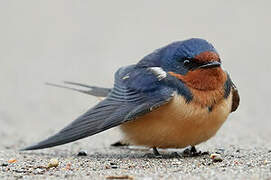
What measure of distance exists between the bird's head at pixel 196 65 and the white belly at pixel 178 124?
0.18 metres

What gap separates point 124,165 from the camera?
482 centimetres

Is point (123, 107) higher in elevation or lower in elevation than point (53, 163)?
higher

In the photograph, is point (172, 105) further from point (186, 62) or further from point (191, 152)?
point (191, 152)

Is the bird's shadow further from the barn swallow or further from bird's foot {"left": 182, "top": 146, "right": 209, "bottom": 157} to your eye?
the barn swallow

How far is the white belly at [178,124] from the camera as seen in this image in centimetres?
489

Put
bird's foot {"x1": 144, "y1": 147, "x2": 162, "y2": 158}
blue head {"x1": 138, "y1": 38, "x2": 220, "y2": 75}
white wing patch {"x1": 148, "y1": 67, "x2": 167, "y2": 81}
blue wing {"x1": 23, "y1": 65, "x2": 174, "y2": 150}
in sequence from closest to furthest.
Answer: blue head {"x1": 138, "y1": 38, "x2": 220, "y2": 75} < blue wing {"x1": 23, "y1": 65, "x2": 174, "y2": 150} < white wing patch {"x1": 148, "y1": 67, "x2": 167, "y2": 81} < bird's foot {"x1": 144, "y1": 147, "x2": 162, "y2": 158}

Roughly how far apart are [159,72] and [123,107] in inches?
16.6

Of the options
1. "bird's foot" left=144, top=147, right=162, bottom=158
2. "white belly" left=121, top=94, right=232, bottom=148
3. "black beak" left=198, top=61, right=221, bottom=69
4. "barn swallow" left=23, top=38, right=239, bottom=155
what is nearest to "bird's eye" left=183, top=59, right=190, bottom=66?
"barn swallow" left=23, top=38, right=239, bottom=155

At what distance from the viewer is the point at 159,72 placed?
5172 millimetres

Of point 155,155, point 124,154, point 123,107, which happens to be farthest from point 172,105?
point 124,154

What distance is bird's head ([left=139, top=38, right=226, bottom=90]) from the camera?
4871 millimetres

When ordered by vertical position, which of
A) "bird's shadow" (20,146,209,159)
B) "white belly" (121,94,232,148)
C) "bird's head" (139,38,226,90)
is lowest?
"bird's shadow" (20,146,209,159)

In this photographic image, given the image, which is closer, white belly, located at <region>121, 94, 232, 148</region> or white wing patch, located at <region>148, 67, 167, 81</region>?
white belly, located at <region>121, 94, 232, 148</region>

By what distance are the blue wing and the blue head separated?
0.44 ft
